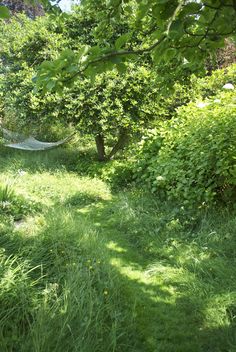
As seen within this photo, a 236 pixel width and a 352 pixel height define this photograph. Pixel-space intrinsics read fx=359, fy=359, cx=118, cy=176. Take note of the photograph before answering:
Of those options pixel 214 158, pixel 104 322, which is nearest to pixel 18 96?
pixel 214 158

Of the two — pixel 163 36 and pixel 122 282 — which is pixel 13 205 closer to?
pixel 122 282

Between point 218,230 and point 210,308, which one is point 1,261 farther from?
point 218,230

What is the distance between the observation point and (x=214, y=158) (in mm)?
4266

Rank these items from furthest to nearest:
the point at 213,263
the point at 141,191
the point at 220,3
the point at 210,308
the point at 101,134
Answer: the point at 101,134 < the point at 141,191 < the point at 213,263 < the point at 210,308 < the point at 220,3

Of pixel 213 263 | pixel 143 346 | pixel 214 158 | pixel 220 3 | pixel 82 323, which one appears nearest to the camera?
pixel 220 3

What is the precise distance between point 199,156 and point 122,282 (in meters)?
2.09

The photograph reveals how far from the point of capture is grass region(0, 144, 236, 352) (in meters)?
2.13

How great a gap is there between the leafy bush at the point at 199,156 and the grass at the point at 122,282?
0.90 feet

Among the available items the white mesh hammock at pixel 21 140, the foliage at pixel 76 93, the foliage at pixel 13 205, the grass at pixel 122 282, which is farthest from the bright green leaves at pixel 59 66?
the white mesh hammock at pixel 21 140

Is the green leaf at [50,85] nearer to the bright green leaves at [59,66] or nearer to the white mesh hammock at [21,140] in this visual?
the bright green leaves at [59,66]

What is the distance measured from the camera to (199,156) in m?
4.45

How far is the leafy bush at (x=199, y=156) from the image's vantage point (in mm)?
4159

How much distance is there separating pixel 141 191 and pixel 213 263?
266 centimetres

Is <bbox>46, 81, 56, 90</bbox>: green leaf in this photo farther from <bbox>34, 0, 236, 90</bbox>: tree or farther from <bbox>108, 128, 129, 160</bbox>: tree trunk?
<bbox>108, 128, 129, 160</bbox>: tree trunk
